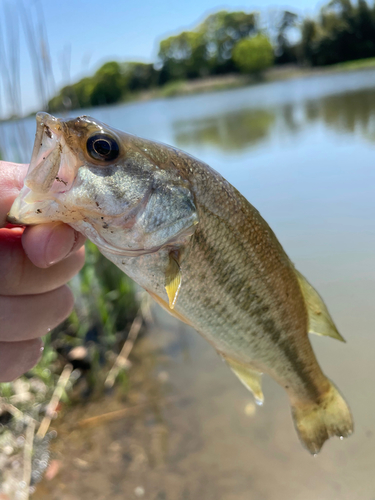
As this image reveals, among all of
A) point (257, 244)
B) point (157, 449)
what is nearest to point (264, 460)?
point (157, 449)

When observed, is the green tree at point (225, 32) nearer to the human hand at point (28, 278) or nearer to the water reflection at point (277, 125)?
the water reflection at point (277, 125)

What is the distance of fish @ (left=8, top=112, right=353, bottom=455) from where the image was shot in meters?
1.30

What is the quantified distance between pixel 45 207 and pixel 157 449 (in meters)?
2.71

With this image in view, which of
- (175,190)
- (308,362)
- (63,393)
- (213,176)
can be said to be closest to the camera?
(175,190)

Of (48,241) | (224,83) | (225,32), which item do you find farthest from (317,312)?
(225,32)

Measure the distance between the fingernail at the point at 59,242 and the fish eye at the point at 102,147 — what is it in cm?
30

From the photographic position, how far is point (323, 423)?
2000 millimetres

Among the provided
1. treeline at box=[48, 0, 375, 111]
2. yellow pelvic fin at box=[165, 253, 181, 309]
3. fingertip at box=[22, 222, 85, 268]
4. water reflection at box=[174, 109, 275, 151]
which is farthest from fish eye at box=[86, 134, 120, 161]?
treeline at box=[48, 0, 375, 111]

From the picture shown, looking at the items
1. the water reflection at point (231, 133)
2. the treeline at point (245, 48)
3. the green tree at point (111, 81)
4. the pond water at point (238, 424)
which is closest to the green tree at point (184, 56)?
the treeline at point (245, 48)

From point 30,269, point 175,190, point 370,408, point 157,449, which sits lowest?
point 157,449

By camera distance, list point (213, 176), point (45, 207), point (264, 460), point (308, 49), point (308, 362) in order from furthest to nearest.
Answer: point (308, 49)
point (264, 460)
point (308, 362)
point (213, 176)
point (45, 207)

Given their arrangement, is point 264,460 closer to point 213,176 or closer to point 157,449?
point 157,449

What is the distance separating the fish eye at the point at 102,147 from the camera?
4.36ft

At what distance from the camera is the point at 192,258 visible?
1531 millimetres
